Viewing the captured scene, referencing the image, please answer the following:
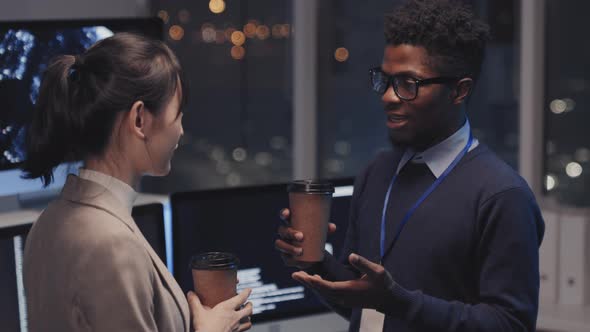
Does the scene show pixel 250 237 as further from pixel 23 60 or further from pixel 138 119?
pixel 138 119

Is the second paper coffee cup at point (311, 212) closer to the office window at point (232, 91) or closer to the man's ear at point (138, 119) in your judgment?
the man's ear at point (138, 119)

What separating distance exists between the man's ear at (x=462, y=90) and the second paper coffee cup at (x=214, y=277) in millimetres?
607

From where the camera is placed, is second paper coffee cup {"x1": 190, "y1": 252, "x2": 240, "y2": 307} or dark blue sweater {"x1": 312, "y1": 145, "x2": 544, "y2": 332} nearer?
second paper coffee cup {"x1": 190, "y1": 252, "x2": 240, "y2": 307}

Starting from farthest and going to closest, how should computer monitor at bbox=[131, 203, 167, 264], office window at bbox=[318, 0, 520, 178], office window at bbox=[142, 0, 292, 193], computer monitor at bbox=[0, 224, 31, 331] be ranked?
office window at bbox=[142, 0, 292, 193]
office window at bbox=[318, 0, 520, 178]
computer monitor at bbox=[131, 203, 167, 264]
computer monitor at bbox=[0, 224, 31, 331]

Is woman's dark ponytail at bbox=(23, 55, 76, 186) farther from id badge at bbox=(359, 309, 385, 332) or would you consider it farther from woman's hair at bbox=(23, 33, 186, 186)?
id badge at bbox=(359, 309, 385, 332)

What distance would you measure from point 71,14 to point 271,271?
1.11 metres

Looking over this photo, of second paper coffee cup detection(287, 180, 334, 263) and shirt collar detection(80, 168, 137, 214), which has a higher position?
shirt collar detection(80, 168, 137, 214)

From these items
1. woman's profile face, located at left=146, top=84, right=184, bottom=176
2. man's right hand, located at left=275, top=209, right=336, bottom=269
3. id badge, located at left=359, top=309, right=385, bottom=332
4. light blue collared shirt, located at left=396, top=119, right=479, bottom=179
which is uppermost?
woman's profile face, located at left=146, top=84, right=184, bottom=176

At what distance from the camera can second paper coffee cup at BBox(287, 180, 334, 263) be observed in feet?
5.06

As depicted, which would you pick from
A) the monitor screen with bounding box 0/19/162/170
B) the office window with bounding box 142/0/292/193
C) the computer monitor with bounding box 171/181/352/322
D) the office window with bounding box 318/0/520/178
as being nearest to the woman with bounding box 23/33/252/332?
the computer monitor with bounding box 171/181/352/322

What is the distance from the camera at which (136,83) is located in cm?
125

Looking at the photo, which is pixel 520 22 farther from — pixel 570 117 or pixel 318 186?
pixel 318 186

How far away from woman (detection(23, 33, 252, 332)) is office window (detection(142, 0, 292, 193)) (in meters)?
2.66

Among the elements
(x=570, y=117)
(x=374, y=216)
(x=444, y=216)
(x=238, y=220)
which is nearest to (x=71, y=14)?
(x=238, y=220)
